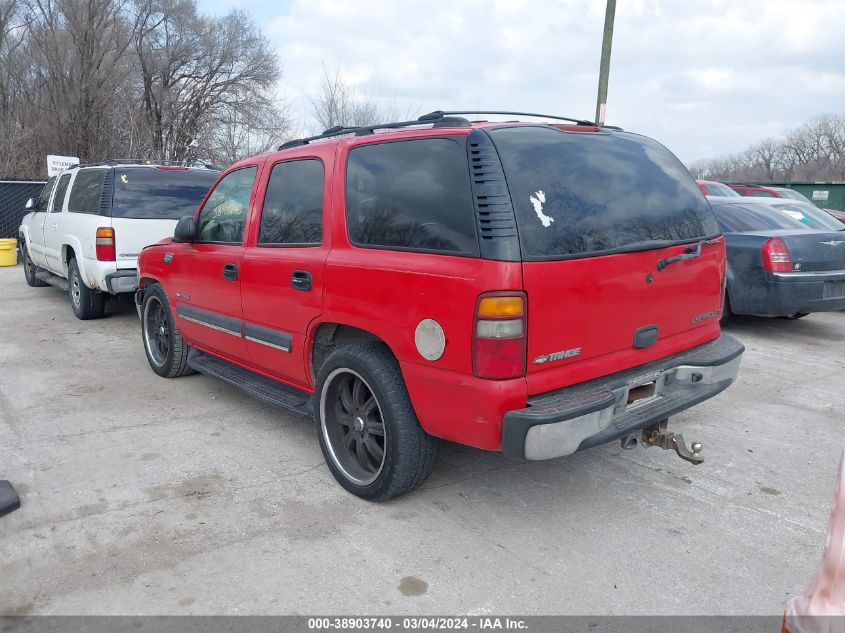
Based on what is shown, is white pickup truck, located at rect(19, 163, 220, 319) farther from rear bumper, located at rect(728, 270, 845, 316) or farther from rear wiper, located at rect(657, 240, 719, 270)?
rear bumper, located at rect(728, 270, 845, 316)

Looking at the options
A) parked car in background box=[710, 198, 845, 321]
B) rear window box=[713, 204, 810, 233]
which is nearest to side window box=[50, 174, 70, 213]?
rear window box=[713, 204, 810, 233]

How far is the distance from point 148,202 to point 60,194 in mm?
2204

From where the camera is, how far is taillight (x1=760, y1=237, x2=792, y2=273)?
23.0ft

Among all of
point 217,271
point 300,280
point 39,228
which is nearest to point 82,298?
point 39,228

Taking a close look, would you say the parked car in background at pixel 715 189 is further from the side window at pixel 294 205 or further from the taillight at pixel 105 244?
the side window at pixel 294 205

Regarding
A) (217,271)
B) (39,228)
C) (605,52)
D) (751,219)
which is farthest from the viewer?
(605,52)

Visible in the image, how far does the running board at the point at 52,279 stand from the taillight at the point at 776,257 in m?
8.35

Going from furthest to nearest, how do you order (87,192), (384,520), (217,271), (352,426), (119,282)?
1. (87,192)
2. (119,282)
3. (217,271)
4. (352,426)
5. (384,520)

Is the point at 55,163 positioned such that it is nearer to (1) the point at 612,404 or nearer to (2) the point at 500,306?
(2) the point at 500,306

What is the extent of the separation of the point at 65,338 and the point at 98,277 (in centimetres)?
76

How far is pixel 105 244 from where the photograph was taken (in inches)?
286

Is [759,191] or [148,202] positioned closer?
[148,202]

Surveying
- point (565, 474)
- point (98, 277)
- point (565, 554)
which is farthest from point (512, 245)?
point (98, 277)

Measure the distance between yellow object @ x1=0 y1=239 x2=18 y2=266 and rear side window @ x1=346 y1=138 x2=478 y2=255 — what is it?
13961mm
